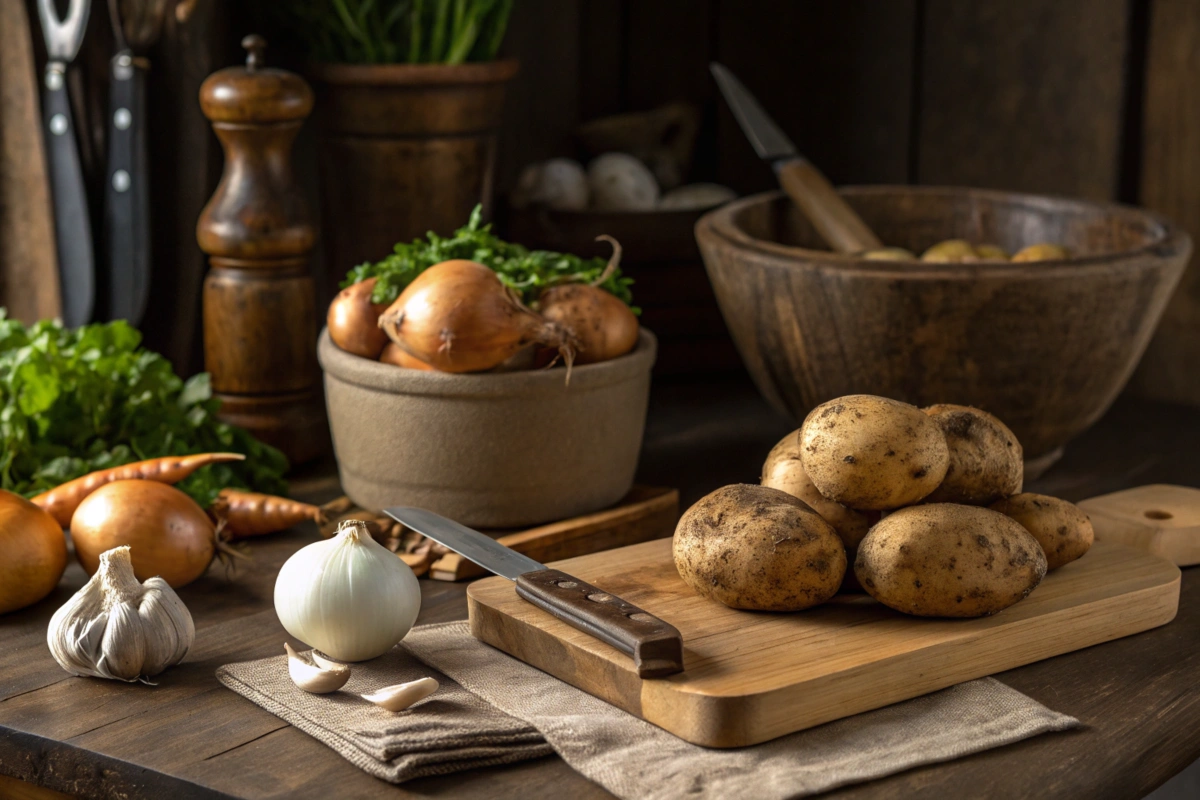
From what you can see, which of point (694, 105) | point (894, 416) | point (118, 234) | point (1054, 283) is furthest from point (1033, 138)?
point (118, 234)

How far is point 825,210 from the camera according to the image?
5.08 feet

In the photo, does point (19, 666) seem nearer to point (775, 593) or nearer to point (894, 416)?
point (775, 593)

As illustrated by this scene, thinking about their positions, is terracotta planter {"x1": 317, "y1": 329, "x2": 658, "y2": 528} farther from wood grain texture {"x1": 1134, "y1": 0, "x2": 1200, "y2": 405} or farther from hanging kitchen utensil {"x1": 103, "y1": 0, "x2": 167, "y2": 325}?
wood grain texture {"x1": 1134, "y1": 0, "x2": 1200, "y2": 405}

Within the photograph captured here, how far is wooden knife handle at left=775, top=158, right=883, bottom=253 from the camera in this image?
1.52 metres

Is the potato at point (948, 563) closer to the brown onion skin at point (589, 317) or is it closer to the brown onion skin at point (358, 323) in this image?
the brown onion skin at point (589, 317)

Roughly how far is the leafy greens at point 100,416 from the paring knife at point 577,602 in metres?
0.29

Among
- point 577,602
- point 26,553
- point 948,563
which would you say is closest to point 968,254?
point 948,563

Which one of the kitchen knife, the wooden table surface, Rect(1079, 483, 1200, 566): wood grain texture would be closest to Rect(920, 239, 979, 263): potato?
Rect(1079, 483, 1200, 566): wood grain texture

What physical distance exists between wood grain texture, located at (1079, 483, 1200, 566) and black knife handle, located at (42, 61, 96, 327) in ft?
3.59

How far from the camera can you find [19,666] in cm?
100

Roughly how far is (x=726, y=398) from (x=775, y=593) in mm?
881

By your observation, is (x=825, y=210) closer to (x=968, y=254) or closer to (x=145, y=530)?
(x=968, y=254)

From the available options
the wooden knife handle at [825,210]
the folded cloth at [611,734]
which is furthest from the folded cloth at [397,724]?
the wooden knife handle at [825,210]

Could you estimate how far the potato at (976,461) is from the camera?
1020mm
